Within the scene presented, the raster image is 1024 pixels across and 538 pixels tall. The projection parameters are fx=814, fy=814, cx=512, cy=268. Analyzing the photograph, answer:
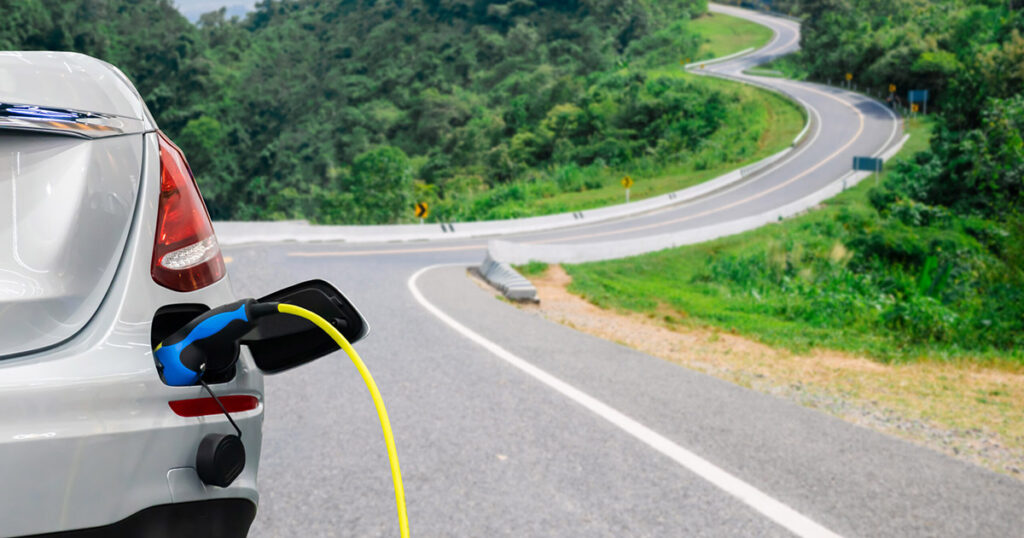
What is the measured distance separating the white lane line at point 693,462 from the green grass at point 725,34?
95.0m

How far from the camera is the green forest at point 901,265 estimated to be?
12.5 m

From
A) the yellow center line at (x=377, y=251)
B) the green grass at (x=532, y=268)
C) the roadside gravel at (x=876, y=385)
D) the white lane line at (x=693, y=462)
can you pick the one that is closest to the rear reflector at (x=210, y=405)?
the white lane line at (x=693, y=462)

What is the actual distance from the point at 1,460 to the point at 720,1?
477 ft

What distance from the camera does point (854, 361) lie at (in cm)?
1005

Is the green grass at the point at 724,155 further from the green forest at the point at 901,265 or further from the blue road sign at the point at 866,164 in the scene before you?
the green forest at the point at 901,265

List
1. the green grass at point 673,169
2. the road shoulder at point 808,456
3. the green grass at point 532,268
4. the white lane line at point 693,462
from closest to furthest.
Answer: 1. the white lane line at point 693,462
2. the road shoulder at point 808,456
3. the green grass at point 532,268
4. the green grass at point 673,169

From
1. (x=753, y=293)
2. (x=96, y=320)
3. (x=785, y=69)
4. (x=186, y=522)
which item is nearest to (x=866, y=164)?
(x=753, y=293)

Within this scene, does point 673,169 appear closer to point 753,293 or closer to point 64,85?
point 753,293

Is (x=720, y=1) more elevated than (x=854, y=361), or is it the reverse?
(x=720, y=1)

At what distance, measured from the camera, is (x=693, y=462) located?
4383mm

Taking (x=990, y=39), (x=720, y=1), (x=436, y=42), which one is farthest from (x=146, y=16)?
(x=720, y=1)

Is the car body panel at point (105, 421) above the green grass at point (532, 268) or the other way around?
above

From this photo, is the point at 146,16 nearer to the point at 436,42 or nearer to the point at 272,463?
the point at 436,42

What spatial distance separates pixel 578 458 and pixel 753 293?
50.5 ft
